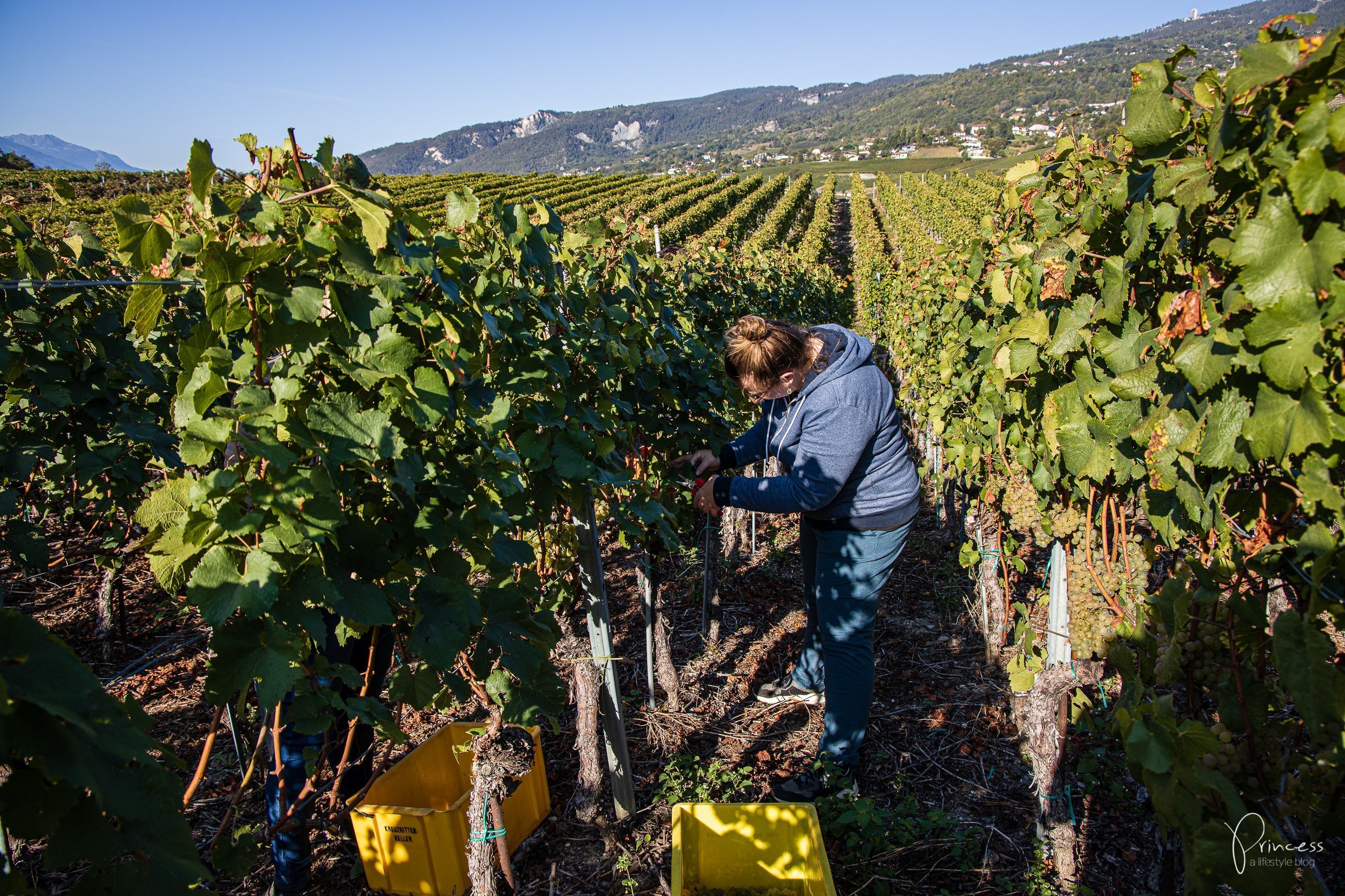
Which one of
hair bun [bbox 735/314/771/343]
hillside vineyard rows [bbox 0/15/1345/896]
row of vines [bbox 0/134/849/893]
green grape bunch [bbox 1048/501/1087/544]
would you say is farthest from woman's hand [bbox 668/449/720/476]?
green grape bunch [bbox 1048/501/1087/544]

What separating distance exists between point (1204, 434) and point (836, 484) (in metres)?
1.11

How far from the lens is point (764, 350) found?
235cm

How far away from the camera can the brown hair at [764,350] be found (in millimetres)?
2355

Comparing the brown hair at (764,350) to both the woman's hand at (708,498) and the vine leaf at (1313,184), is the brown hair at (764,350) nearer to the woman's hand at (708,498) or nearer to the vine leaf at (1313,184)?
the woman's hand at (708,498)

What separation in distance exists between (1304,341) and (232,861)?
1.92 metres

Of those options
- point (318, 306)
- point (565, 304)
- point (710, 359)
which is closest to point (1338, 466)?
point (318, 306)

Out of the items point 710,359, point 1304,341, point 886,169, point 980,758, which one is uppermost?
point 886,169

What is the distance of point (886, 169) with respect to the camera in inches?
2594

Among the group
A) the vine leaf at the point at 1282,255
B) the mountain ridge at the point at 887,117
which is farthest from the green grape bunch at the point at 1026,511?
the mountain ridge at the point at 887,117

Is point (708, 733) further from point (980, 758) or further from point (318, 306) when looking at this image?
point (318, 306)

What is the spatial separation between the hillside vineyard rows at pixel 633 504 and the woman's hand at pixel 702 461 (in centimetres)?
22

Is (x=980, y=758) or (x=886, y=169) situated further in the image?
(x=886, y=169)

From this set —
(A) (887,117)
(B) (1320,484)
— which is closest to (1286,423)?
(B) (1320,484)

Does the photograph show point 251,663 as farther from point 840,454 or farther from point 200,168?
point 840,454
